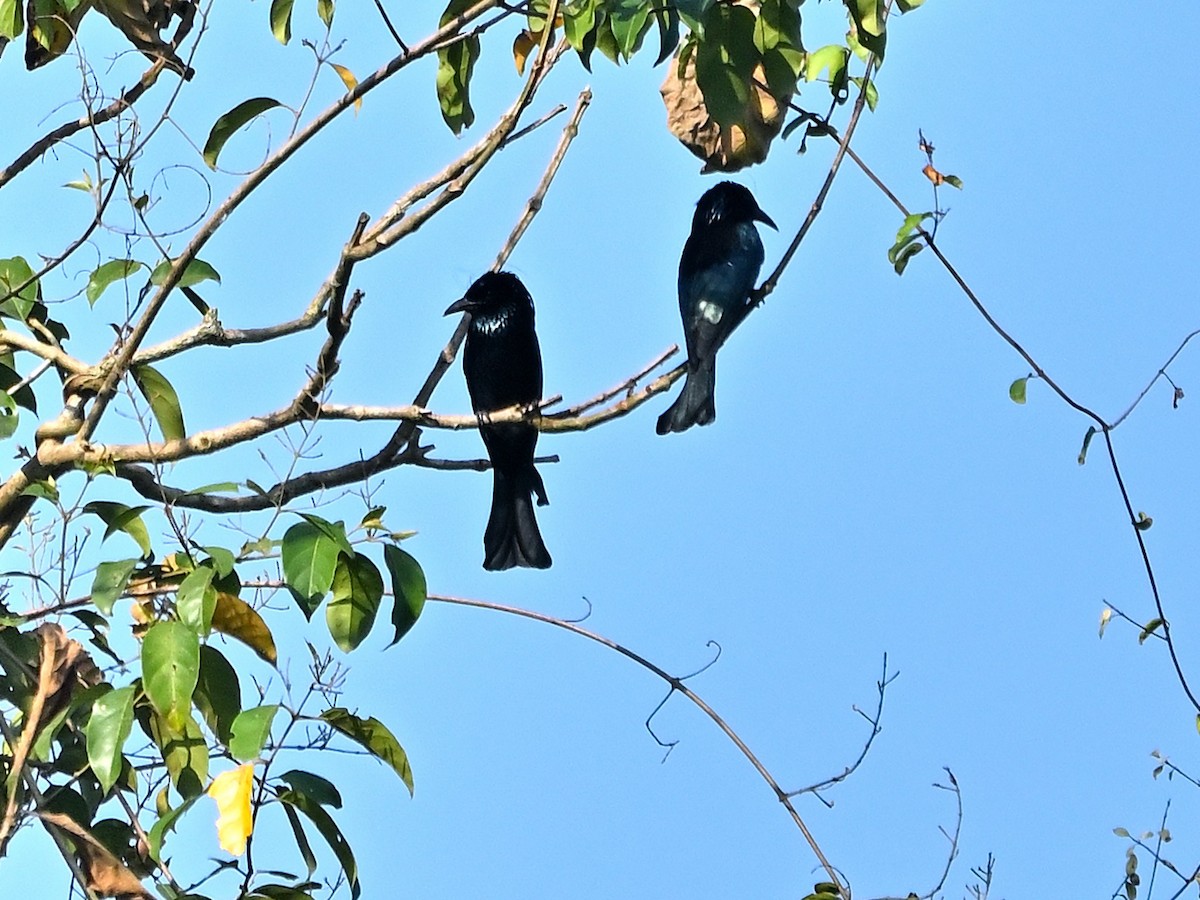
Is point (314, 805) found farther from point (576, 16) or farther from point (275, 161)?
point (576, 16)

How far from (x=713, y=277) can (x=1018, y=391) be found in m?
1.80

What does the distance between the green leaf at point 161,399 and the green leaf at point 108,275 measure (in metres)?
0.17

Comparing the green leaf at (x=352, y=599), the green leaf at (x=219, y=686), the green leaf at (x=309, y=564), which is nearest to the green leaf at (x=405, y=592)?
the green leaf at (x=352, y=599)

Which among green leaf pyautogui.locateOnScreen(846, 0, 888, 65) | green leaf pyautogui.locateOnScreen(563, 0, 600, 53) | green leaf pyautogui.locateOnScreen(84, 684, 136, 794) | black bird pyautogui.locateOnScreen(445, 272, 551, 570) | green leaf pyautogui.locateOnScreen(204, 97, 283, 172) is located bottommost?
green leaf pyautogui.locateOnScreen(84, 684, 136, 794)

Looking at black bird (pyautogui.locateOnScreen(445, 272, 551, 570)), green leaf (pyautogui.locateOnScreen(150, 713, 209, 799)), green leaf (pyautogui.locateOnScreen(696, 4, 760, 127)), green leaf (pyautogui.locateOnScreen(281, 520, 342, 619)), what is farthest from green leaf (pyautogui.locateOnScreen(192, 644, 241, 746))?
black bird (pyautogui.locateOnScreen(445, 272, 551, 570))

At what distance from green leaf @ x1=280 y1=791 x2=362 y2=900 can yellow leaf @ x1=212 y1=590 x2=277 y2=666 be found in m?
0.32

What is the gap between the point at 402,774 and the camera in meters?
2.65

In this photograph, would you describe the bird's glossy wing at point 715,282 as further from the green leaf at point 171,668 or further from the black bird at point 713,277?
the green leaf at point 171,668

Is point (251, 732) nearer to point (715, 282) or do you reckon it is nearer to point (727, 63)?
point (727, 63)

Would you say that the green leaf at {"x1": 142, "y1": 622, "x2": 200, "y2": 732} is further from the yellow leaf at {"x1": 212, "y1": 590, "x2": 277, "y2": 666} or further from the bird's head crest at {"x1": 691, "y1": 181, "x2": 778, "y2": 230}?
the bird's head crest at {"x1": 691, "y1": 181, "x2": 778, "y2": 230}

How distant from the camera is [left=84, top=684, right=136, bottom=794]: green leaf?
7.75 feet

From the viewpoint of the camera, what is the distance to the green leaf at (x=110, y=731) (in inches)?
93.0

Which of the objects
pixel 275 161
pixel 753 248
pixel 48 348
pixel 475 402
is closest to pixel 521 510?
pixel 475 402

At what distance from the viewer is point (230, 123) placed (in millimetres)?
3004
